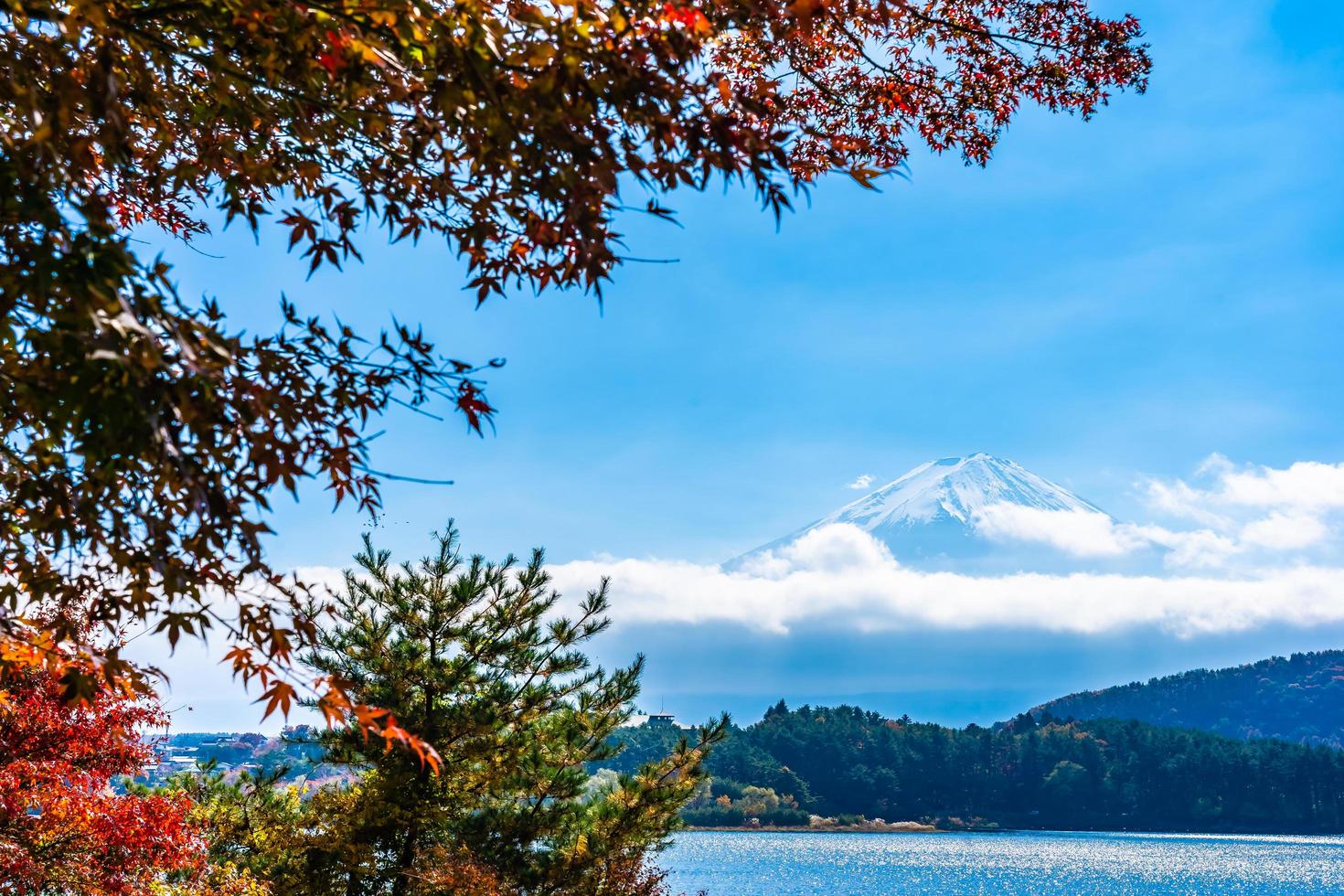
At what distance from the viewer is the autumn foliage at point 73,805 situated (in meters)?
7.41

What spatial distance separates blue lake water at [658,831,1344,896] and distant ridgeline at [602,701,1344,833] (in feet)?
9.22

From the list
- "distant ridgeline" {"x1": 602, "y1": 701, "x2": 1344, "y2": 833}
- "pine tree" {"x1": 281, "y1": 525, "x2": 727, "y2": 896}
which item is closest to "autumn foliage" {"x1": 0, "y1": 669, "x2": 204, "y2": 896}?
"pine tree" {"x1": 281, "y1": 525, "x2": 727, "y2": 896}

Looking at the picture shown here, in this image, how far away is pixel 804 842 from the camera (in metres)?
95.5

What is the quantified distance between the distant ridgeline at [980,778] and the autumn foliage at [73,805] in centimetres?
9802

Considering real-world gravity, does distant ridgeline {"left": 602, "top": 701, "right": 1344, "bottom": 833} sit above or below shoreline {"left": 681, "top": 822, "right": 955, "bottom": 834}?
above

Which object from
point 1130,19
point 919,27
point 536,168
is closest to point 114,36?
point 536,168

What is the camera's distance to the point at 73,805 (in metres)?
7.68

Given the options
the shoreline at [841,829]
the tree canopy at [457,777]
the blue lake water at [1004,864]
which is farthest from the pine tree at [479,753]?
the shoreline at [841,829]

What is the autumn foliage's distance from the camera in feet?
24.3

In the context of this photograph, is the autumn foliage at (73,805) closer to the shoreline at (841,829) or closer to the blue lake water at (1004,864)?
the blue lake water at (1004,864)

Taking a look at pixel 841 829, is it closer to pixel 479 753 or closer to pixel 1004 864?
pixel 1004 864

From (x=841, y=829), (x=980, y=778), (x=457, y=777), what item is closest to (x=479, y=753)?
(x=457, y=777)

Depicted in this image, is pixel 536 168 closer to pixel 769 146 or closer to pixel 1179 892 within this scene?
pixel 769 146

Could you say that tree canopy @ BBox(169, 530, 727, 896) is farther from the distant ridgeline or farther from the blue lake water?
the distant ridgeline
